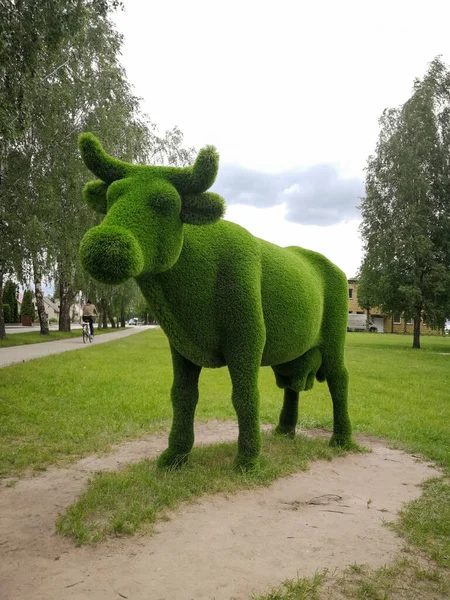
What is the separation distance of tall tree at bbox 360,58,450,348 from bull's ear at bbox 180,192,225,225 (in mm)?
20201

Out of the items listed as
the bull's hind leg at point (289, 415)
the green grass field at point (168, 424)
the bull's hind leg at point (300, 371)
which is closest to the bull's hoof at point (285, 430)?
the bull's hind leg at point (289, 415)

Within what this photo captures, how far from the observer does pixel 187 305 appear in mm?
3977

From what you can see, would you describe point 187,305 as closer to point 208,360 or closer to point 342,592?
point 208,360

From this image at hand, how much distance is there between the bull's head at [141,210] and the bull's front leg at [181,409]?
133cm

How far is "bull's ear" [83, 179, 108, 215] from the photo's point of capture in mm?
3918

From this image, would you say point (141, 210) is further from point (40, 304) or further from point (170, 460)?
point (40, 304)

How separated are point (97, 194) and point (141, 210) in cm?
74

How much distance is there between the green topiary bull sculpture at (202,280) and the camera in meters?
3.38

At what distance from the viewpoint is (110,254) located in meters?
3.02

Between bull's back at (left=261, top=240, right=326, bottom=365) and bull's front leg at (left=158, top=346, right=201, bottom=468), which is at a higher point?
bull's back at (left=261, top=240, right=326, bottom=365)

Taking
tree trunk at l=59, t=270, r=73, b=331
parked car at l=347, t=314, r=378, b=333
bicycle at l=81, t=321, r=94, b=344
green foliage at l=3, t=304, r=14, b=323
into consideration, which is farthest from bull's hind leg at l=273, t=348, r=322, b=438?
parked car at l=347, t=314, r=378, b=333

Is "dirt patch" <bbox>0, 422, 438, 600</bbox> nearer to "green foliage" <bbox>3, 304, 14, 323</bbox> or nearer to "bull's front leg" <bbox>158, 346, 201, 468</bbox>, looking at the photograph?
"bull's front leg" <bbox>158, 346, 201, 468</bbox>

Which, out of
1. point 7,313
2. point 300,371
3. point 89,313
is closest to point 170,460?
point 300,371

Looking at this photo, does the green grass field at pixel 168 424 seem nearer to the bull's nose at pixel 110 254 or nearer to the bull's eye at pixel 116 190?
the bull's nose at pixel 110 254
